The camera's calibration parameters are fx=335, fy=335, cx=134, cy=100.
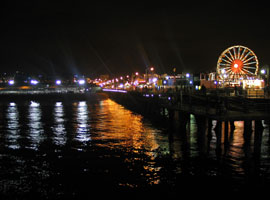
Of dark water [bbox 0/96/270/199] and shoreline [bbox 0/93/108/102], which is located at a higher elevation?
dark water [bbox 0/96/270/199]

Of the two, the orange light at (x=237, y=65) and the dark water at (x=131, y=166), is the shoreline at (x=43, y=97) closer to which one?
the orange light at (x=237, y=65)

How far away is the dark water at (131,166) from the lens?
1600 centimetres

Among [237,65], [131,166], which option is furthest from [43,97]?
[131,166]

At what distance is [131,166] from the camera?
65.1ft

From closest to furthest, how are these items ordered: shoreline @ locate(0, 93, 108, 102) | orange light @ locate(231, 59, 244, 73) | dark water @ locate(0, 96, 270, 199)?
dark water @ locate(0, 96, 270, 199)
orange light @ locate(231, 59, 244, 73)
shoreline @ locate(0, 93, 108, 102)

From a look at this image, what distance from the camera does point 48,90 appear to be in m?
147

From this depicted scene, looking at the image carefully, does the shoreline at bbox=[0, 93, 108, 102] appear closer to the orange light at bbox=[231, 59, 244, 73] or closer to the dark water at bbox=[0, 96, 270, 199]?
the orange light at bbox=[231, 59, 244, 73]

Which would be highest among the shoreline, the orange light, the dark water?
the orange light

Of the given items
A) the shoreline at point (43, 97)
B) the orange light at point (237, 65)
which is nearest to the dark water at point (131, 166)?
the orange light at point (237, 65)

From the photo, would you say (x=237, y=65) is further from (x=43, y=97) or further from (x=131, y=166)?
(x=43, y=97)

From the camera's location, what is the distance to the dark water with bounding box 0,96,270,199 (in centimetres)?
1600

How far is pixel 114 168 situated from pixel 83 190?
370 centimetres

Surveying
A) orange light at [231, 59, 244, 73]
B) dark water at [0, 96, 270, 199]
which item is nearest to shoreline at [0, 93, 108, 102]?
orange light at [231, 59, 244, 73]

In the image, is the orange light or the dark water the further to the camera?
the orange light
